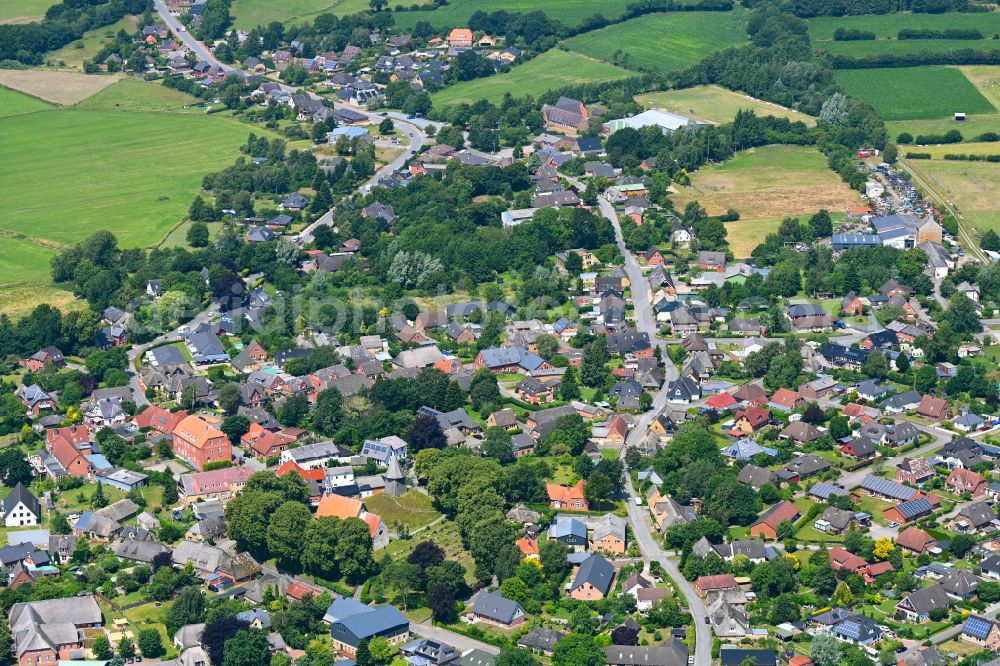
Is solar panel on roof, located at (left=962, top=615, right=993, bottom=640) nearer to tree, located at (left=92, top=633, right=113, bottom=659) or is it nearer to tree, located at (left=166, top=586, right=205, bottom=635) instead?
tree, located at (left=166, top=586, right=205, bottom=635)

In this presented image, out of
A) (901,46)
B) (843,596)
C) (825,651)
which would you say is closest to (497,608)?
(825,651)

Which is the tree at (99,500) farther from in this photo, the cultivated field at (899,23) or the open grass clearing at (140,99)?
the cultivated field at (899,23)

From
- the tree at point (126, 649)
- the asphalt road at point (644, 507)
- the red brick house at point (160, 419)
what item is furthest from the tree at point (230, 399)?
the tree at point (126, 649)

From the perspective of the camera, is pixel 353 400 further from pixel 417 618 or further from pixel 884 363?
pixel 884 363

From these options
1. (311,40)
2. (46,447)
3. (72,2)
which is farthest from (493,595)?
(72,2)

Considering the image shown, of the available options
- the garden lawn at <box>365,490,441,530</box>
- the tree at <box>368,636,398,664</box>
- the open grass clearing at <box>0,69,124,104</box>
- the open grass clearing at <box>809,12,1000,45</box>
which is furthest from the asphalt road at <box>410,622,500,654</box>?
the open grass clearing at <box>809,12,1000,45</box>
